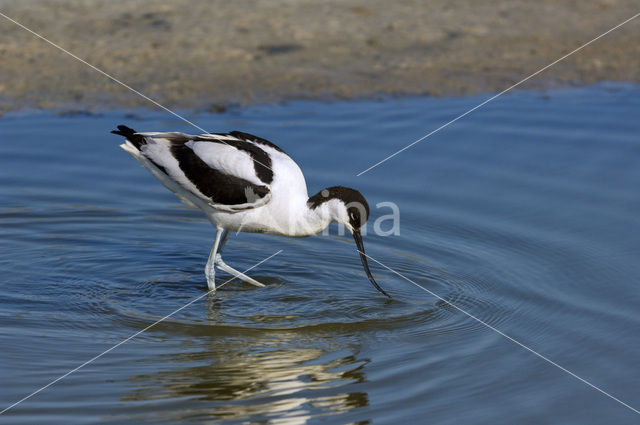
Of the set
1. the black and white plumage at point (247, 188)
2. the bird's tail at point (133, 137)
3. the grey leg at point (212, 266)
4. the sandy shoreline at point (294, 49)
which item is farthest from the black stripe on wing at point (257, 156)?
the sandy shoreline at point (294, 49)

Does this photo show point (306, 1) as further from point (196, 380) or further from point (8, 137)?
point (196, 380)

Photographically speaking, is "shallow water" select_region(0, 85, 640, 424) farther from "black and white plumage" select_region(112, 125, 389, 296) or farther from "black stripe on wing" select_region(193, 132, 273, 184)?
"black stripe on wing" select_region(193, 132, 273, 184)

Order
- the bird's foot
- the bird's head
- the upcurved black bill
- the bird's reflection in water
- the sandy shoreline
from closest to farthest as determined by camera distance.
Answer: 1. the bird's reflection in water
2. the bird's head
3. the upcurved black bill
4. the bird's foot
5. the sandy shoreline

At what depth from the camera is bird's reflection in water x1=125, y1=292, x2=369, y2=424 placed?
16.4 feet

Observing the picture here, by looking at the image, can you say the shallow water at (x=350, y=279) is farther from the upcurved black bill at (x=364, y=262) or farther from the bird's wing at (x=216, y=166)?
the bird's wing at (x=216, y=166)

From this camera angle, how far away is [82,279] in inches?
269

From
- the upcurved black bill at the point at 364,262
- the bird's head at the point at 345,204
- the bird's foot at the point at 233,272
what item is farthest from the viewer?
the bird's foot at the point at 233,272

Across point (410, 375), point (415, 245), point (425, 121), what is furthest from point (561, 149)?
point (410, 375)

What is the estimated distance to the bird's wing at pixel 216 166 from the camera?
652cm

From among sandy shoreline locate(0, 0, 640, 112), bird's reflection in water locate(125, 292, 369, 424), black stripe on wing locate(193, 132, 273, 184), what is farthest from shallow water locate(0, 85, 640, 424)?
black stripe on wing locate(193, 132, 273, 184)

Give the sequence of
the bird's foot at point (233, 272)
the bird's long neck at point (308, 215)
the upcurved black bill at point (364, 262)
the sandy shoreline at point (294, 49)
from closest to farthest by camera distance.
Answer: the bird's long neck at point (308, 215) → the upcurved black bill at point (364, 262) → the bird's foot at point (233, 272) → the sandy shoreline at point (294, 49)

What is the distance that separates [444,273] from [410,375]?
5.48ft

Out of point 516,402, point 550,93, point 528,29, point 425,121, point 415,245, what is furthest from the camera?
point 528,29

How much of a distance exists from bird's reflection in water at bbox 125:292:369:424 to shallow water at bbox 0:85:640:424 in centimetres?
1
